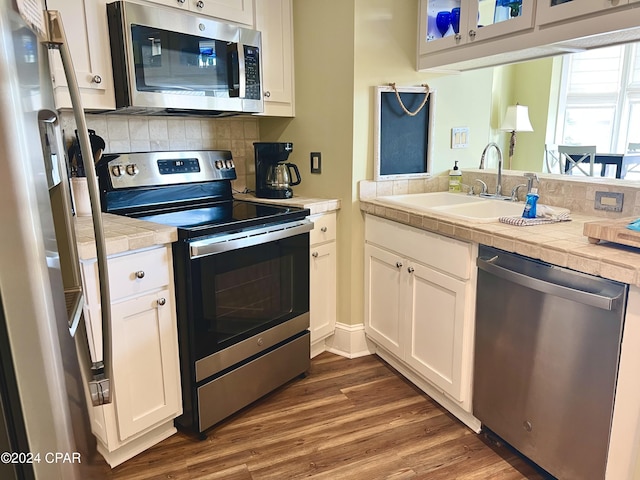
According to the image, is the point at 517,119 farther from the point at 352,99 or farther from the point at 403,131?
the point at 352,99

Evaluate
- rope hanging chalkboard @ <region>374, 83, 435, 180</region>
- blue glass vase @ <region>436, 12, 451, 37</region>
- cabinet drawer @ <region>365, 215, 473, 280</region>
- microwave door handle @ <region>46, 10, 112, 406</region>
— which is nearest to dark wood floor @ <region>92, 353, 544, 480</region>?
cabinet drawer @ <region>365, 215, 473, 280</region>

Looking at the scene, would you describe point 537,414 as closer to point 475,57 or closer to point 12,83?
point 475,57

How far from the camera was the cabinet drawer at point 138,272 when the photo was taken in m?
1.68

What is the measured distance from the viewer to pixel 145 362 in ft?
6.00

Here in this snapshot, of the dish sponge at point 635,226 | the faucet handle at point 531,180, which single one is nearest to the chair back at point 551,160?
the faucet handle at point 531,180

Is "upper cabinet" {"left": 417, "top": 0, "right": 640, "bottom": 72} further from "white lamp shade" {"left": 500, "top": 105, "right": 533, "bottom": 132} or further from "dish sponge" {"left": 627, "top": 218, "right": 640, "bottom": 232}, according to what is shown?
"white lamp shade" {"left": 500, "top": 105, "right": 533, "bottom": 132}

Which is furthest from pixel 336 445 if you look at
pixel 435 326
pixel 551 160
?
pixel 551 160

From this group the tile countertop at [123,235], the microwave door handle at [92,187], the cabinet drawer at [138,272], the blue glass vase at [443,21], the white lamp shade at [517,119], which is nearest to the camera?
the microwave door handle at [92,187]

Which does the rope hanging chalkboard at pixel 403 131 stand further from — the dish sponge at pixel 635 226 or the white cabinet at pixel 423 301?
the dish sponge at pixel 635 226

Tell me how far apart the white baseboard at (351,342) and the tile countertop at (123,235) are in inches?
51.2

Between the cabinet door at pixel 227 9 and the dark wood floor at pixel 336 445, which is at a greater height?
the cabinet door at pixel 227 9

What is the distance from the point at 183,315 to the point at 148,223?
41 cm

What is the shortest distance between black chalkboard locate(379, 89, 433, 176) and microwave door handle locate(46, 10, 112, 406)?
1839mm

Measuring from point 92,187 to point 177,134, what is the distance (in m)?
1.68
